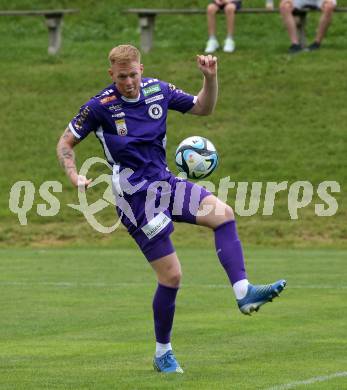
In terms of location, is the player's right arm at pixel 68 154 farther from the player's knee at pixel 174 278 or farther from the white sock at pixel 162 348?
the white sock at pixel 162 348

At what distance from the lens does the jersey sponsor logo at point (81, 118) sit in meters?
8.30

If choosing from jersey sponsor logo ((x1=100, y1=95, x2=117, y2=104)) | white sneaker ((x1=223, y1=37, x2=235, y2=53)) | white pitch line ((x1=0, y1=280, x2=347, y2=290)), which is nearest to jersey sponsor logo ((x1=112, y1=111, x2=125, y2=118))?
jersey sponsor logo ((x1=100, y1=95, x2=117, y2=104))

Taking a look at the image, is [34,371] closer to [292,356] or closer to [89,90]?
[292,356]

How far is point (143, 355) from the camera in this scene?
921 cm

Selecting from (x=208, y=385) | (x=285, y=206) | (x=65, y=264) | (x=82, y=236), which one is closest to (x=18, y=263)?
(x=65, y=264)

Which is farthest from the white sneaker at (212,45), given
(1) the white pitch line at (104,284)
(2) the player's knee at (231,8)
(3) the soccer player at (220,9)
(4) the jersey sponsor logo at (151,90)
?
(4) the jersey sponsor logo at (151,90)

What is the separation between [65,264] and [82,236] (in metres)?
3.77

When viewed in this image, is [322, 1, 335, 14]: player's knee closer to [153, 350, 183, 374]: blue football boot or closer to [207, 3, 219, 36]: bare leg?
[207, 3, 219, 36]: bare leg

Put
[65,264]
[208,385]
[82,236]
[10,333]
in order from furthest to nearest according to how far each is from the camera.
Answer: [82,236], [65,264], [10,333], [208,385]

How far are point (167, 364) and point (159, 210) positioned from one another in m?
1.03

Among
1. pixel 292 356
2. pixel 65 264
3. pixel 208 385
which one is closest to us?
pixel 208 385

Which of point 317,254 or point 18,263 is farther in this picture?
point 317,254

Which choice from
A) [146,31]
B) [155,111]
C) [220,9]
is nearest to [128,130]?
→ [155,111]

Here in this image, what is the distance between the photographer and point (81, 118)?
8.32 m
